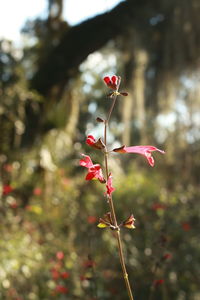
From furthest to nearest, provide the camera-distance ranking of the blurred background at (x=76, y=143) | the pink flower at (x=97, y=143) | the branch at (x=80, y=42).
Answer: the branch at (x=80, y=42) → the blurred background at (x=76, y=143) → the pink flower at (x=97, y=143)

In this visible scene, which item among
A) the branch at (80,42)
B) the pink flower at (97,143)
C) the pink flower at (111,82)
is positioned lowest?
the pink flower at (97,143)

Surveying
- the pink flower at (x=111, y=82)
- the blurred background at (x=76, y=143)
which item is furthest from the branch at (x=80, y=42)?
the pink flower at (x=111, y=82)

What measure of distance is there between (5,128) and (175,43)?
178 cm

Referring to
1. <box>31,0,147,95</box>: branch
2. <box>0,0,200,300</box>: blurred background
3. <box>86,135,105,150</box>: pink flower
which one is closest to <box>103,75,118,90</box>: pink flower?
<box>86,135,105,150</box>: pink flower

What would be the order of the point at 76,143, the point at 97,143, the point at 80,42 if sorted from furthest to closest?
the point at 76,143 < the point at 80,42 < the point at 97,143

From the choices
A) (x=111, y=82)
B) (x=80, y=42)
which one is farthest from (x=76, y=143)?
→ (x=111, y=82)

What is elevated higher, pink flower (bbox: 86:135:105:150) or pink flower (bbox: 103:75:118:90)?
pink flower (bbox: 103:75:118:90)

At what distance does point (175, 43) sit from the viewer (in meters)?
3.74

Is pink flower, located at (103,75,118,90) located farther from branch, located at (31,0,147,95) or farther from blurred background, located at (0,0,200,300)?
branch, located at (31,0,147,95)

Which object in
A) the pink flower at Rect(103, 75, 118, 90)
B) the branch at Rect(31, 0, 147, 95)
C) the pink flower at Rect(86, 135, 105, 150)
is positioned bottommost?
the pink flower at Rect(86, 135, 105, 150)

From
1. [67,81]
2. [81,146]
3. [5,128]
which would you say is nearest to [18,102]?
[5,128]

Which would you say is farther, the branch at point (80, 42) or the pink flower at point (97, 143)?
the branch at point (80, 42)

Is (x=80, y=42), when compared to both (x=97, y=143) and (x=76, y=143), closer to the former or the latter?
(x=76, y=143)

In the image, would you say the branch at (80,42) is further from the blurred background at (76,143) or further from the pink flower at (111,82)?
the pink flower at (111,82)
